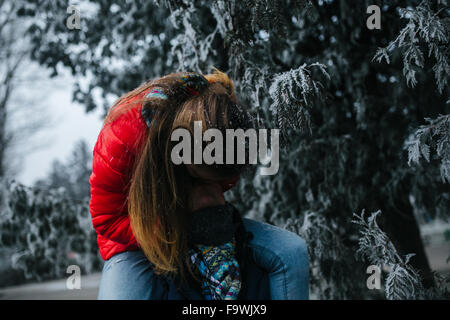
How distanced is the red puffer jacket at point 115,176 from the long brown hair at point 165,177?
0.08ft

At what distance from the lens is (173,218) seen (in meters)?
1.19

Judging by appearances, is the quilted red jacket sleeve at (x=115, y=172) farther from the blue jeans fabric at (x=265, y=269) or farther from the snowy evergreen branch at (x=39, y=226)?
the snowy evergreen branch at (x=39, y=226)

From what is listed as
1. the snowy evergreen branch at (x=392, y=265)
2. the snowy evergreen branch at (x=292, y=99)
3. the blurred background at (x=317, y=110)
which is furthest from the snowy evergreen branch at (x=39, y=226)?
the snowy evergreen branch at (x=392, y=265)

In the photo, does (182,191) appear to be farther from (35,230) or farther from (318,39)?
(35,230)

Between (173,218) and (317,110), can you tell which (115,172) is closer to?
(173,218)

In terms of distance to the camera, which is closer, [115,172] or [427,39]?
[115,172]

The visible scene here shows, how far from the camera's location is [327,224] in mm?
2514

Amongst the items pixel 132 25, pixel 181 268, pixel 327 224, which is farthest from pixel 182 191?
pixel 132 25

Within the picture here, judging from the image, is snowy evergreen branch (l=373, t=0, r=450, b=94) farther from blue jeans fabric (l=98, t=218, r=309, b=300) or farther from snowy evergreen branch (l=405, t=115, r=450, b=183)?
blue jeans fabric (l=98, t=218, r=309, b=300)

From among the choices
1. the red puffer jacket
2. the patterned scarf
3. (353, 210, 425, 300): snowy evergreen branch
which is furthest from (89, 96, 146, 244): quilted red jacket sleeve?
(353, 210, 425, 300): snowy evergreen branch

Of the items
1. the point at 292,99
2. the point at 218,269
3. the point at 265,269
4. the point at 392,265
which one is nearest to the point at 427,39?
the point at 292,99

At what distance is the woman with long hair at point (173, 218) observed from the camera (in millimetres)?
1133

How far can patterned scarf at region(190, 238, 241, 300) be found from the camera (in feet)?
3.84

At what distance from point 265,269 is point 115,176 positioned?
21.3 inches
